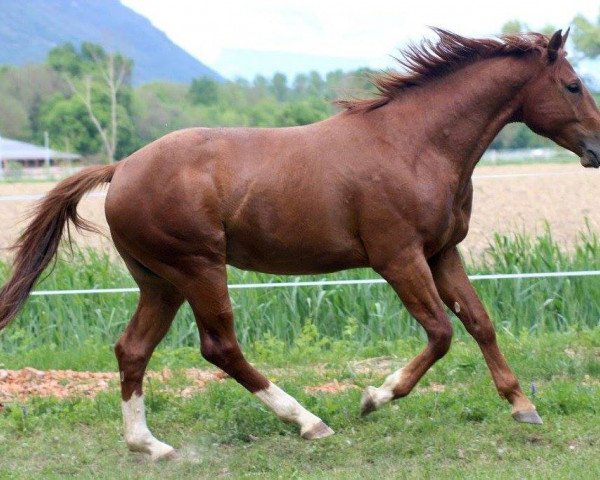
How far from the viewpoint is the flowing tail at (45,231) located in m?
5.27

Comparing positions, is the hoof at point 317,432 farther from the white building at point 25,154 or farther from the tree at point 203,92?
the tree at point 203,92

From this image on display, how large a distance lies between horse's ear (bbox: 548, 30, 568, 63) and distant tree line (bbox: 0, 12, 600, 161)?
3239 centimetres

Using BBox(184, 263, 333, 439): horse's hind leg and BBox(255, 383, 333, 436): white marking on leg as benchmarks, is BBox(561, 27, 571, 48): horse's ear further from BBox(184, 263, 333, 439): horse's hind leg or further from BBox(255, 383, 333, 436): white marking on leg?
BBox(255, 383, 333, 436): white marking on leg

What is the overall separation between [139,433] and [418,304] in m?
1.66

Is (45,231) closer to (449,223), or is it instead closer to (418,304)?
(418,304)

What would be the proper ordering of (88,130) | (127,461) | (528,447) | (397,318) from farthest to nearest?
(88,130) → (397,318) → (127,461) → (528,447)

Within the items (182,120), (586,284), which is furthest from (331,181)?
(182,120)

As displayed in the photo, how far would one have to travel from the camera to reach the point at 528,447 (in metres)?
4.63

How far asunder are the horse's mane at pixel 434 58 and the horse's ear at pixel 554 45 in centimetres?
16

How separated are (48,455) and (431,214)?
2.43 meters

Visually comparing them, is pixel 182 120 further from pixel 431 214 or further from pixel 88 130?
pixel 431 214

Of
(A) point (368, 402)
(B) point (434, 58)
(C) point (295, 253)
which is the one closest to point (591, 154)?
(B) point (434, 58)

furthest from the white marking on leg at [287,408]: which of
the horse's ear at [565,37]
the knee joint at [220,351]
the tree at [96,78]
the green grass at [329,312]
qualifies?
the tree at [96,78]

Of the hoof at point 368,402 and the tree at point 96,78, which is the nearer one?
the hoof at point 368,402
